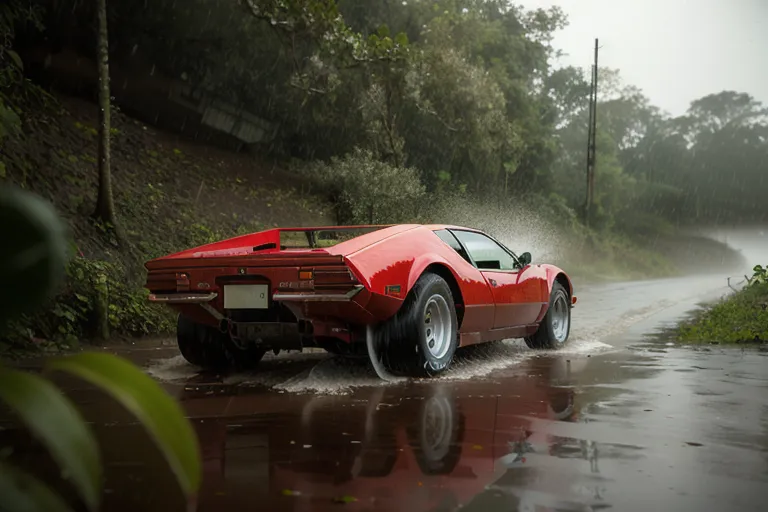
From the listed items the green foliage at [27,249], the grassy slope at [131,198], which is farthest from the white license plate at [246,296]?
the green foliage at [27,249]

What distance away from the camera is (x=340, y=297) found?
5.79 meters

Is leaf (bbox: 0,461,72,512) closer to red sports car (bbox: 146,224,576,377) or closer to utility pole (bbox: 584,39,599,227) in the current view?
red sports car (bbox: 146,224,576,377)

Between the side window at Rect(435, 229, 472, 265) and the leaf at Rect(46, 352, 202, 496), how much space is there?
6.55m

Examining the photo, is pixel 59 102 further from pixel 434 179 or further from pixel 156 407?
pixel 156 407

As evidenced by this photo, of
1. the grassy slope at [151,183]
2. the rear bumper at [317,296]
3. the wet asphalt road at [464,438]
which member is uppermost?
the grassy slope at [151,183]

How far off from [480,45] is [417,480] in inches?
1194

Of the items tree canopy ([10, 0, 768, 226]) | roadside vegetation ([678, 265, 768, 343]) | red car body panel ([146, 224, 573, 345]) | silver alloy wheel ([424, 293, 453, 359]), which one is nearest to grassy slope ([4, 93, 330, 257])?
tree canopy ([10, 0, 768, 226])

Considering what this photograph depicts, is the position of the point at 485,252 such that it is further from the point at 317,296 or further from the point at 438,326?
the point at 317,296

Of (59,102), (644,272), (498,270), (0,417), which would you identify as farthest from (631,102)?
(0,417)

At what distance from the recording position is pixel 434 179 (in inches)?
1065

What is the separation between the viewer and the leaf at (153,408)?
771 mm

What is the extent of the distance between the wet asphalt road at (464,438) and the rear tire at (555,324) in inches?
52.5

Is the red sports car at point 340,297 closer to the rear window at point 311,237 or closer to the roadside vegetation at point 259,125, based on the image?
the rear window at point 311,237

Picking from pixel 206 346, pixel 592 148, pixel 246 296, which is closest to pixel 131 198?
pixel 206 346
